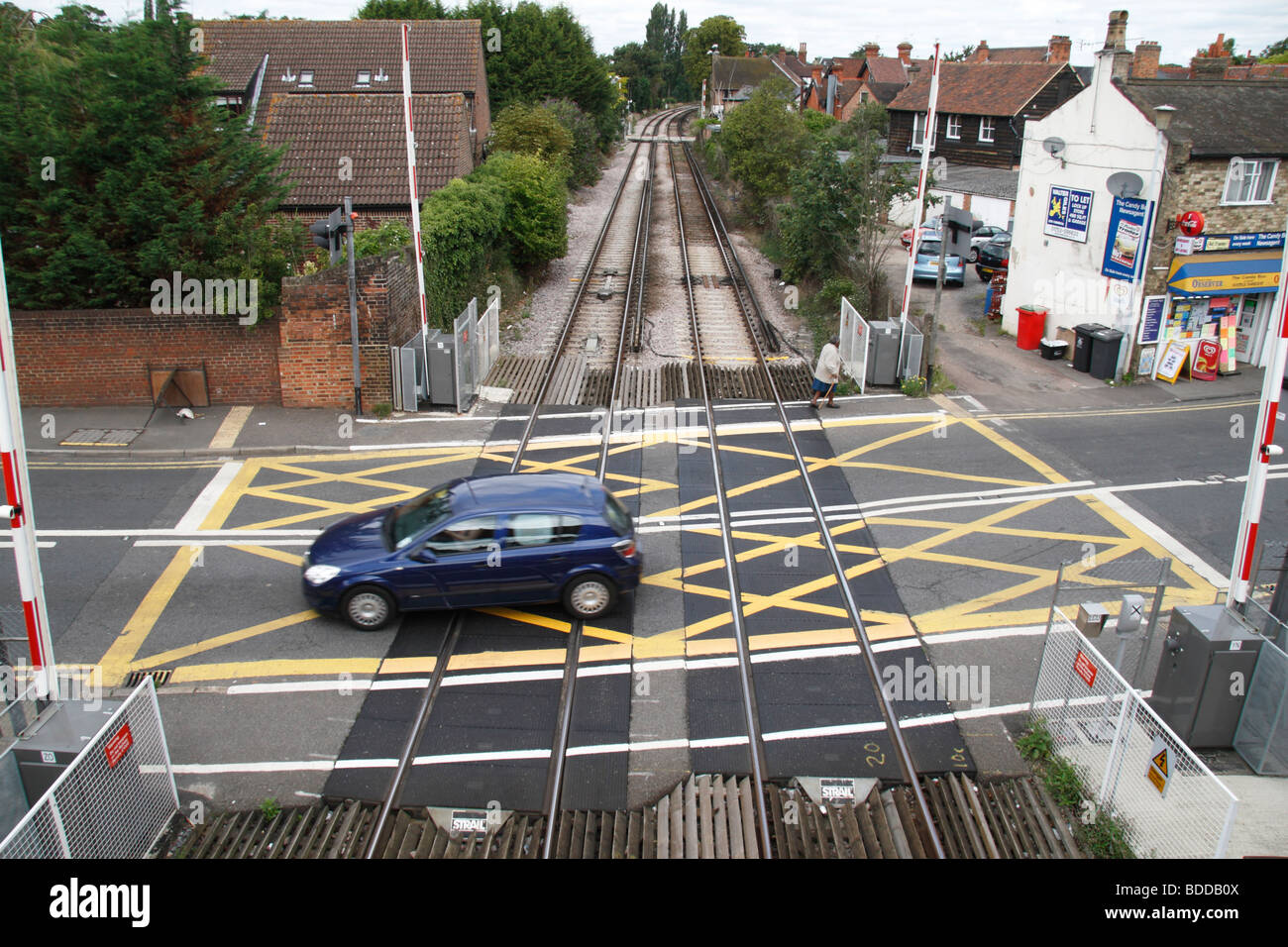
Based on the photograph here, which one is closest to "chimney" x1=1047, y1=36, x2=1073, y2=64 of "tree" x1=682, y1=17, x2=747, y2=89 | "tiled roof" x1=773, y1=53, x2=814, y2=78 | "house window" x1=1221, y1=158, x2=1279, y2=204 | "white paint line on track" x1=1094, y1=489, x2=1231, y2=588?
"house window" x1=1221, y1=158, x2=1279, y2=204

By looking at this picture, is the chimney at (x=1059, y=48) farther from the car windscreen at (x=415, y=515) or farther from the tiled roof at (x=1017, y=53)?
the car windscreen at (x=415, y=515)

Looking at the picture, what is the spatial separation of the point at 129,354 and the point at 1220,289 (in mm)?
22642

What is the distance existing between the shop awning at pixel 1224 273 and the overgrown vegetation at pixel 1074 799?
15233mm

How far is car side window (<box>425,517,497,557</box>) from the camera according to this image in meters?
10.6

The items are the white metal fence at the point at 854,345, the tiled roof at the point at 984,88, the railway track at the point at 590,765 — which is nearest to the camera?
the railway track at the point at 590,765

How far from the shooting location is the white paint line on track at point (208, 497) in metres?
13.5

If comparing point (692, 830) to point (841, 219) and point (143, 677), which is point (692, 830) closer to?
point (143, 677)

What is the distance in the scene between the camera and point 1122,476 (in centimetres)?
1564

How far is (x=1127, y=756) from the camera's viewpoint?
7625 millimetres

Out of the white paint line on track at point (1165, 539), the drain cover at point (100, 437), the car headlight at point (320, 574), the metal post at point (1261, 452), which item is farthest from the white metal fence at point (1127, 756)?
the drain cover at point (100, 437)

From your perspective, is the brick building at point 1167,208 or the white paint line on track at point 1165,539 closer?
the white paint line on track at point 1165,539

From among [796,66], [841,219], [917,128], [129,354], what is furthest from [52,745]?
[796,66]

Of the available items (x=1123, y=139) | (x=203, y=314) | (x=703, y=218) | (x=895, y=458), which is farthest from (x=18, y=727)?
(x=703, y=218)

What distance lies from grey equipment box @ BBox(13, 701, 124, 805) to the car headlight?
319 centimetres
